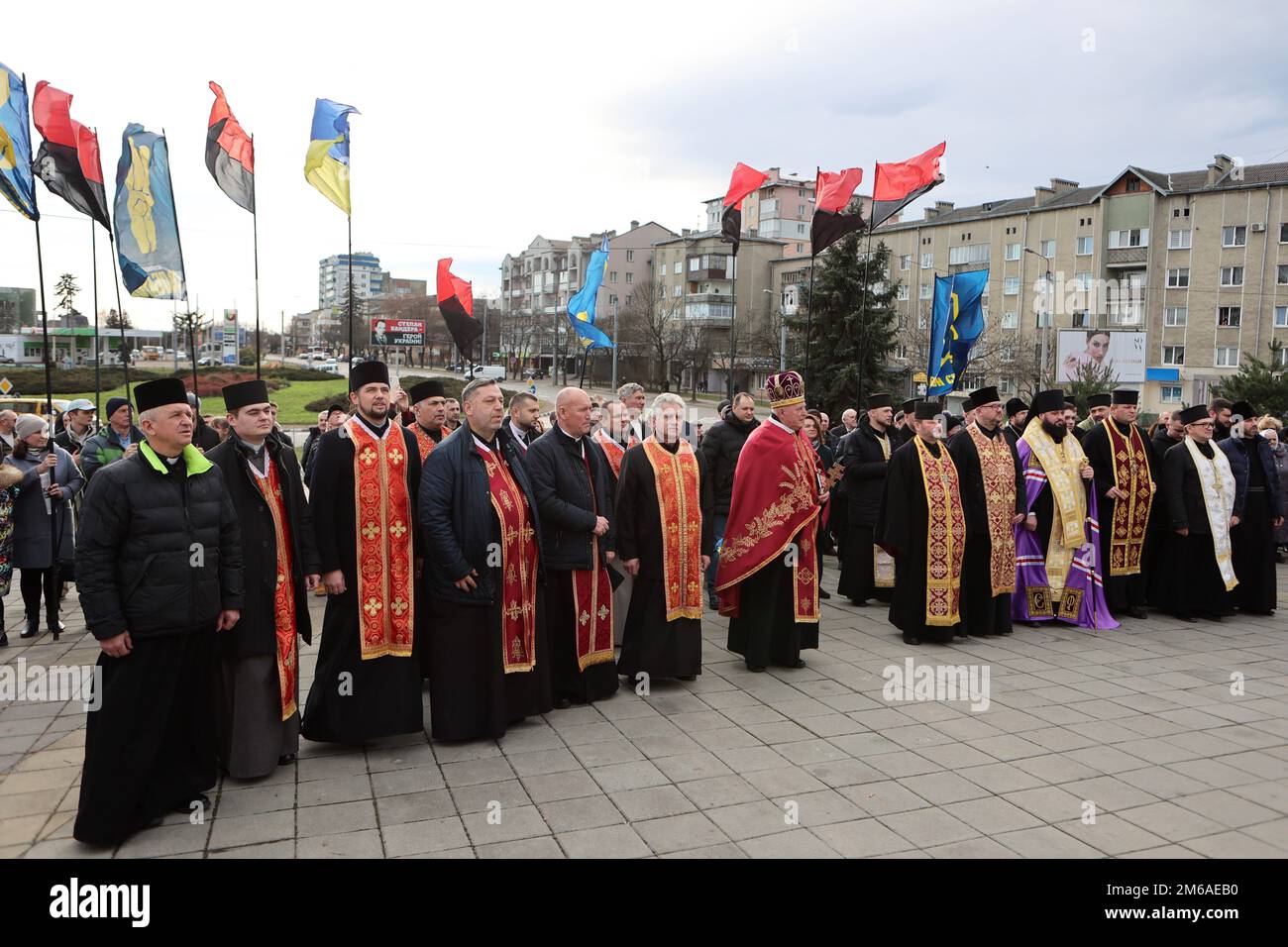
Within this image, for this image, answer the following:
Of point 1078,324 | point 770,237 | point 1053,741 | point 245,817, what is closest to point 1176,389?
point 1078,324

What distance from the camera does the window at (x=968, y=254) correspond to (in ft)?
178

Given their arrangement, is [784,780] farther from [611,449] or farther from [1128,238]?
[1128,238]

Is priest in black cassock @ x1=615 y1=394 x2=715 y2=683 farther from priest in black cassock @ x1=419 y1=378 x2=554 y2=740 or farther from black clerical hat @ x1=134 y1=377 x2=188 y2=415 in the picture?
black clerical hat @ x1=134 y1=377 x2=188 y2=415

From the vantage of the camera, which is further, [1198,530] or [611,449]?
[1198,530]

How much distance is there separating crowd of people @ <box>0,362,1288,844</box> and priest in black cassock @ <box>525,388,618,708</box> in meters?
0.02

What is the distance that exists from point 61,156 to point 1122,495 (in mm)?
10084

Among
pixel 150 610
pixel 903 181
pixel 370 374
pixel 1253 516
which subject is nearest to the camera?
pixel 150 610

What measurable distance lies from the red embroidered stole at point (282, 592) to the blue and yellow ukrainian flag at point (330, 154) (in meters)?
4.12

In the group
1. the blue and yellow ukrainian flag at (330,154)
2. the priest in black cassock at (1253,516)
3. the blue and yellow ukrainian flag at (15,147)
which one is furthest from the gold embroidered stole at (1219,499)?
the blue and yellow ukrainian flag at (15,147)

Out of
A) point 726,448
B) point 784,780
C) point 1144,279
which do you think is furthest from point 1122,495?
point 1144,279

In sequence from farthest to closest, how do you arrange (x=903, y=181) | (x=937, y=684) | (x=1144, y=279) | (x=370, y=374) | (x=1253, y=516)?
(x=1144, y=279)
(x=903, y=181)
(x=1253, y=516)
(x=937, y=684)
(x=370, y=374)

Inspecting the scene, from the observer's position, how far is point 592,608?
6.37 m

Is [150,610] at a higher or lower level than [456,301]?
lower

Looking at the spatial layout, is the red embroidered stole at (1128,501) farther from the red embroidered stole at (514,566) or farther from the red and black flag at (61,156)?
the red and black flag at (61,156)
